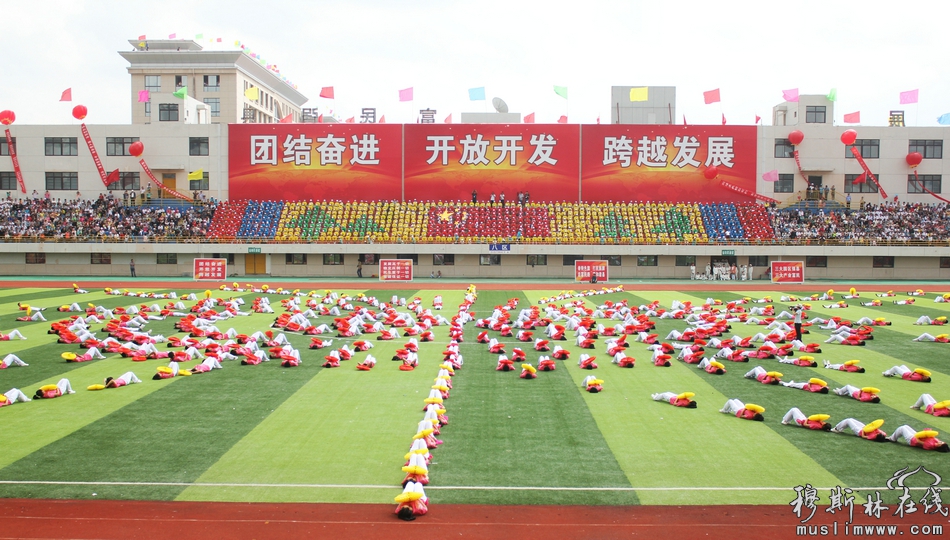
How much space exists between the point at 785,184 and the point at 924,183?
11.4m

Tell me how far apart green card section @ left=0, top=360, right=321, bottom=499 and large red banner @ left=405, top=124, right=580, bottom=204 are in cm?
4190

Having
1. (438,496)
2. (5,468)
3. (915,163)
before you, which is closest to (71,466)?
(5,468)

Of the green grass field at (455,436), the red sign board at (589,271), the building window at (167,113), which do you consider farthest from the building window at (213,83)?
the green grass field at (455,436)

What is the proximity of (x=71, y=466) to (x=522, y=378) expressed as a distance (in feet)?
31.2

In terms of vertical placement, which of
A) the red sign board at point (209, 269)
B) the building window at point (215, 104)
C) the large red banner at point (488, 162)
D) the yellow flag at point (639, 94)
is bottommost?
the red sign board at point (209, 269)

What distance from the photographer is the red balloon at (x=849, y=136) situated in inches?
2199

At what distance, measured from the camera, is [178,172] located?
58.5 metres

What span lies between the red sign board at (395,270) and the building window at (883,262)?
34737 mm

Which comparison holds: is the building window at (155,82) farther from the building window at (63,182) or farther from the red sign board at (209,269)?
the red sign board at (209,269)

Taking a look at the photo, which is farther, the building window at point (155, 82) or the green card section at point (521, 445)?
the building window at point (155, 82)

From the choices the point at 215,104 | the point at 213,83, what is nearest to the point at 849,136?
the point at 215,104

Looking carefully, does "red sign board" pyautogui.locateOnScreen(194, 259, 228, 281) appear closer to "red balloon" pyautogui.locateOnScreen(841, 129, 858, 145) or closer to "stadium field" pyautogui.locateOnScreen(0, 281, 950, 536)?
"stadium field" pyautogui.locateOnScreen(0, 281, 950, 536)

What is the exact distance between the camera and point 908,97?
187 feet

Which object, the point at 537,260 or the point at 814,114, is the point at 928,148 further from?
the point at 537,260
